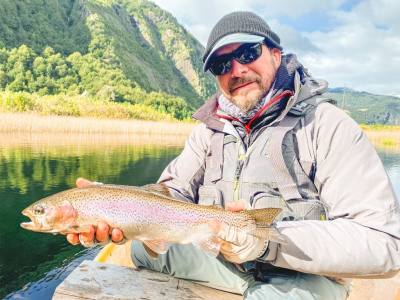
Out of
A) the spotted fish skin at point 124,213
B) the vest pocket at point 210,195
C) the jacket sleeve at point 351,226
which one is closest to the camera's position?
the jacket sleeve at point 351,226

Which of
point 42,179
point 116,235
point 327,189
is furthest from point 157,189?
point 42,179

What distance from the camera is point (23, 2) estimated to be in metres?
95.4

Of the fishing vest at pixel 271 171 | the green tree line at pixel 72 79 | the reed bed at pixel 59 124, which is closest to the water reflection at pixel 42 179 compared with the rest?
the reed bed at pixel 59 124

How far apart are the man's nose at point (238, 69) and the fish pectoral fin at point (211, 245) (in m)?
1.25

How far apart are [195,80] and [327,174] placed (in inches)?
6304

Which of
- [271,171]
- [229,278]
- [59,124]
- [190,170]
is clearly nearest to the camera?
[271,171]

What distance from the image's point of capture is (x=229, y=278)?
9.53 ft

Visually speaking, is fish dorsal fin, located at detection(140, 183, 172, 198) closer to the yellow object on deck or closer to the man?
the man

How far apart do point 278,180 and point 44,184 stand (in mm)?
11594

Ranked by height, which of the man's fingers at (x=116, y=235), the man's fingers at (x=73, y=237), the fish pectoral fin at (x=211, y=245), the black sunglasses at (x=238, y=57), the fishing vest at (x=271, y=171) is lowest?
the man's fingers at (x=73, y=237)

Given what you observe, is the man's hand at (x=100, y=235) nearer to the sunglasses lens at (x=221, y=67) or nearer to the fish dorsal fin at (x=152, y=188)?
the fish dorsal fin at (x=152, y=188)

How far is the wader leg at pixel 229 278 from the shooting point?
2486 mm

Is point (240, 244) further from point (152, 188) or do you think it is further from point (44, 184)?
point (44, 184)

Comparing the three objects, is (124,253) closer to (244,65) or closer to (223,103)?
(223,103)
